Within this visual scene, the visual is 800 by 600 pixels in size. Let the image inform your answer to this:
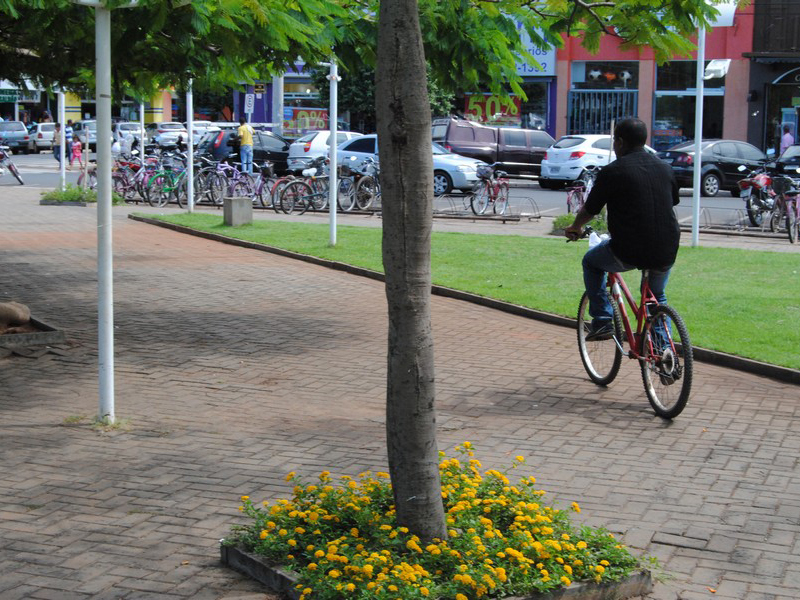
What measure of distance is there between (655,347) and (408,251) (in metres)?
3.66

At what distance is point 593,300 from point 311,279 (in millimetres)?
6631

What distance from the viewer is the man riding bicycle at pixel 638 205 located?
24.4ft

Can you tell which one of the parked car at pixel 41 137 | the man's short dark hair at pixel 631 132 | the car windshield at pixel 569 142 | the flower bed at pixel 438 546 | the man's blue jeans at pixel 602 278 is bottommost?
the flower bed at pixel 438 546

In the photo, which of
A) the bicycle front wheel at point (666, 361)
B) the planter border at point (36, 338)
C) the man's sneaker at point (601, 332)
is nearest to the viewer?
the bicycle front wheel at point (666, 361)

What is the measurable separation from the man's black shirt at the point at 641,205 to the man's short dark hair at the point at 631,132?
0.09m

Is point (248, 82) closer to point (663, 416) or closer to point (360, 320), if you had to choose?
point (360, 320)

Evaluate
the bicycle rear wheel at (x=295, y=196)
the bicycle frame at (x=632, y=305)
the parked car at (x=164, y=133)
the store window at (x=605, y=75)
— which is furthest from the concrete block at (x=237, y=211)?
the parked car at (x=164, y=133)

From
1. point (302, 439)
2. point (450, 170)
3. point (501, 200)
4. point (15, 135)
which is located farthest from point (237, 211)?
point (15, 135)

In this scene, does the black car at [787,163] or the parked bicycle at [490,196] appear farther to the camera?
the black car at [787,163]

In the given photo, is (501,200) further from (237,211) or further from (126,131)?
(126,131)

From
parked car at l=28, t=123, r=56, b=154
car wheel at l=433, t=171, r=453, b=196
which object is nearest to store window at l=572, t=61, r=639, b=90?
car wheel at l=433, t=171, r=453, b=196

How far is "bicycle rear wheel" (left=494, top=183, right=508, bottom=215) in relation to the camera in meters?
24.0

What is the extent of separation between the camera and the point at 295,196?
990 inches

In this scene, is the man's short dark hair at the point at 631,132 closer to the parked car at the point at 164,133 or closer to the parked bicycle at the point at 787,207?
the parked bicycle at the point at 787,207
